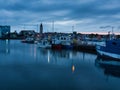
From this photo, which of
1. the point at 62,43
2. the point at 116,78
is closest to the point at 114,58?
the point at 116,78

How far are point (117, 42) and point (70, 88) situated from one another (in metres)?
20.0

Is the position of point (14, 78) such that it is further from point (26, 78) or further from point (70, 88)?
point (70, 88)

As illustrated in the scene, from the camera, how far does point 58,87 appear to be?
1764cm

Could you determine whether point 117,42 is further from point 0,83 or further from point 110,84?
point 0,83

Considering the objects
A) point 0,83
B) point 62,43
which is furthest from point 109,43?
point 62,43

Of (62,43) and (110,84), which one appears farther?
(62,43)

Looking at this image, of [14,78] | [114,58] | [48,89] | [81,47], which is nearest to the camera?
[48,89]

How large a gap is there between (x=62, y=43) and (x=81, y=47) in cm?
828

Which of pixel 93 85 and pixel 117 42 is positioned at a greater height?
pixel 117 42

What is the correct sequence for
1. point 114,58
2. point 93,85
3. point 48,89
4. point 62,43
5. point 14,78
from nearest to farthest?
point 48,89
point 93,85
point 14,78
point 114,58
point 62,43

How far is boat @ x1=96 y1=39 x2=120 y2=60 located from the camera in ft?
113

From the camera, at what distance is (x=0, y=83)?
60.6ft

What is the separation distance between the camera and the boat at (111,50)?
34.5 metres

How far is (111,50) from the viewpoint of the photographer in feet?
117
